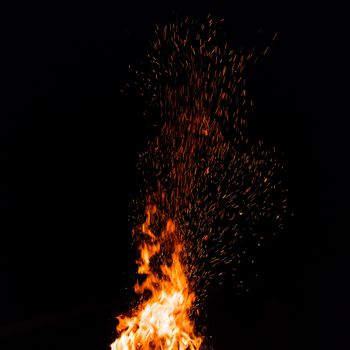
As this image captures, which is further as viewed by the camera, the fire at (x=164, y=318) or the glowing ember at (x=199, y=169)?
the glowing ember at (x=199, y=169)

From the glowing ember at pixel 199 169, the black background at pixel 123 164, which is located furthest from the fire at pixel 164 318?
the black background at pixel 123 164

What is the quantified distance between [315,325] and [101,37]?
347 cm

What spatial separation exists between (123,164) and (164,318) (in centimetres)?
172

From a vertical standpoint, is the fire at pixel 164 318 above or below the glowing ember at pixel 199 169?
below

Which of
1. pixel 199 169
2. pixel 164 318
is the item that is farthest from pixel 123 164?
pixel 164 318

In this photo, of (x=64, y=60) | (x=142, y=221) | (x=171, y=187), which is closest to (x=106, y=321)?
(x=142, y=221)

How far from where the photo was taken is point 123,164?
4.81 meters

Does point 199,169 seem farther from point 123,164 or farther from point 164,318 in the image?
point 164,318

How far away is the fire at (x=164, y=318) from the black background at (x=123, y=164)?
23.2 inches

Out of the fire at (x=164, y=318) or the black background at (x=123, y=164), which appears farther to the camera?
the black background at (x=123, y=164)

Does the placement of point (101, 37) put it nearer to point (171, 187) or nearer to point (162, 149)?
point (162, 149)

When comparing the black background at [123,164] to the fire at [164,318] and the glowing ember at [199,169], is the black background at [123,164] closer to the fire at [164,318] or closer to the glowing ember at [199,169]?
the glowing ember at [199,169]

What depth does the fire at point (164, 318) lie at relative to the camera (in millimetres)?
3564

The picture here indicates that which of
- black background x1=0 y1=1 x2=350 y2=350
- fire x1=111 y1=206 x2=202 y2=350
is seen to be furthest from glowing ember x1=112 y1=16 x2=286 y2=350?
black background x1=0 y1=1 x2=350 y2=350
